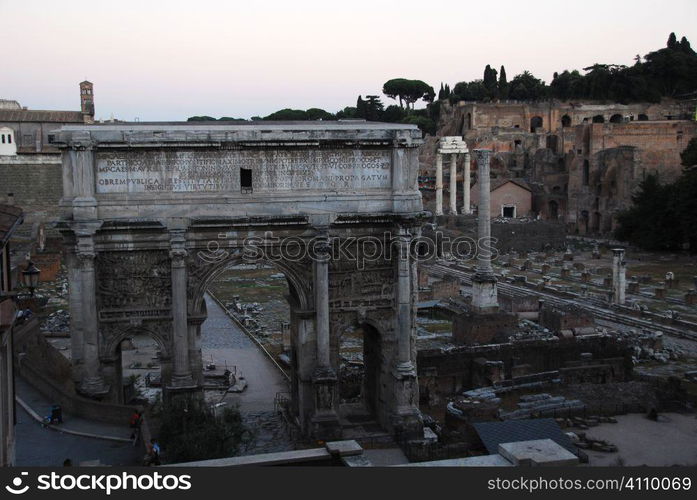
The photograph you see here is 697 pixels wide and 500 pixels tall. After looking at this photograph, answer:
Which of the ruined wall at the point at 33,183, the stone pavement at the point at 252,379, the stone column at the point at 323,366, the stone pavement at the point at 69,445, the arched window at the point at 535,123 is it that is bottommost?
the stone pavement at the point at 252,379

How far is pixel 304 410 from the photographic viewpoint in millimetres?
16938

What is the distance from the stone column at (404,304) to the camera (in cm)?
1681

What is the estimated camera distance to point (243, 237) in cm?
1619

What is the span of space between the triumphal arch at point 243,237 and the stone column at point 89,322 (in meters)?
0.02

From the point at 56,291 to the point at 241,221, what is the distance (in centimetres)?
2622

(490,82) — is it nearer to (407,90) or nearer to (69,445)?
(407,90)

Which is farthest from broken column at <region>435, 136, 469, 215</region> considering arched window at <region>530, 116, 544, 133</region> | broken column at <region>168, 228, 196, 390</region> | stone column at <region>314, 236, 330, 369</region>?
broken column at <region>168, 228, 196, 390</region>

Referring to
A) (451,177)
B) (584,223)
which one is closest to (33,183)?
(451,177)

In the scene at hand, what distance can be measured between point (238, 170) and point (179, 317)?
3.27m

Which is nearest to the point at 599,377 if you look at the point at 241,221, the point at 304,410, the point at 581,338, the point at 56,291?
the point at 581,338

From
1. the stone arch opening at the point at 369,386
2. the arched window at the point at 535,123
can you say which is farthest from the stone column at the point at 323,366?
the arched window at the point at 535,123

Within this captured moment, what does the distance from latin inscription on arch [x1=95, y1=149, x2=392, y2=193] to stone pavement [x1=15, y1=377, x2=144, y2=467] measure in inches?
189

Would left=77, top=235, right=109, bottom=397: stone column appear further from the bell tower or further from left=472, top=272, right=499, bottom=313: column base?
the bell tower

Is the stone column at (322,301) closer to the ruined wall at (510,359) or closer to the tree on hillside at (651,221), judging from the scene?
the ruined wall at (510,359)
